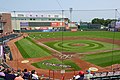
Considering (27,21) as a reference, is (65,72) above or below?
below

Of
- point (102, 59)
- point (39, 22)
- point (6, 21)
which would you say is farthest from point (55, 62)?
point (39, 22)

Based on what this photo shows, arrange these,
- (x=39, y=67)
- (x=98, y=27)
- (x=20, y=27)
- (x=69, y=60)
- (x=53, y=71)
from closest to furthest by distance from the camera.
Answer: (x=53, y=71), (x=39, y=67), (x=69, y=60), (x=20, y=27), (x=98, y=27)

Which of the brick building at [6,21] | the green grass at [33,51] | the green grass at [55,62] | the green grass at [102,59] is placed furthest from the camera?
the brick building at [6,21]

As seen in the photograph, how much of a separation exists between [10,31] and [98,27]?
3529 centimetres

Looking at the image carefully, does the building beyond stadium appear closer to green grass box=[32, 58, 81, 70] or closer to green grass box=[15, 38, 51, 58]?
green grass box=[15, 38, 51, 58]

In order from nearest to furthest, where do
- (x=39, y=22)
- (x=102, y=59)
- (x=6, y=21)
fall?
(x=102, y=59) < (x=6, y=21) < (x=39, y=22)

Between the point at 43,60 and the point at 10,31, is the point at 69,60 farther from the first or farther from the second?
the point at 10,31

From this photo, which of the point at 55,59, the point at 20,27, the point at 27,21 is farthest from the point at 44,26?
the point at 55,59

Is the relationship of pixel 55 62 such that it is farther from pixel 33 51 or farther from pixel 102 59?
pixel 33 51

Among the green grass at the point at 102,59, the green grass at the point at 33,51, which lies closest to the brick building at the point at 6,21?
the green grass at the point at 33,51

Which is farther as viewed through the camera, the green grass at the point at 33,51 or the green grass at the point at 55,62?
the green grass at the point at 33,51

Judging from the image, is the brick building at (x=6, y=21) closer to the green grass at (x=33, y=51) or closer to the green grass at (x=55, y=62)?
the green grass at (x=33, y=51)

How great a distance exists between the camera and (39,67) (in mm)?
18969

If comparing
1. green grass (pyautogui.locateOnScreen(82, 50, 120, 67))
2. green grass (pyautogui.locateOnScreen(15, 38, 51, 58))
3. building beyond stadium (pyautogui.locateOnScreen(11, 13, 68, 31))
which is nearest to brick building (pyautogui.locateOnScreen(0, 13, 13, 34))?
building beyond stadium (pyautogui.locateOnScreen(11, 13, 68, 31))
